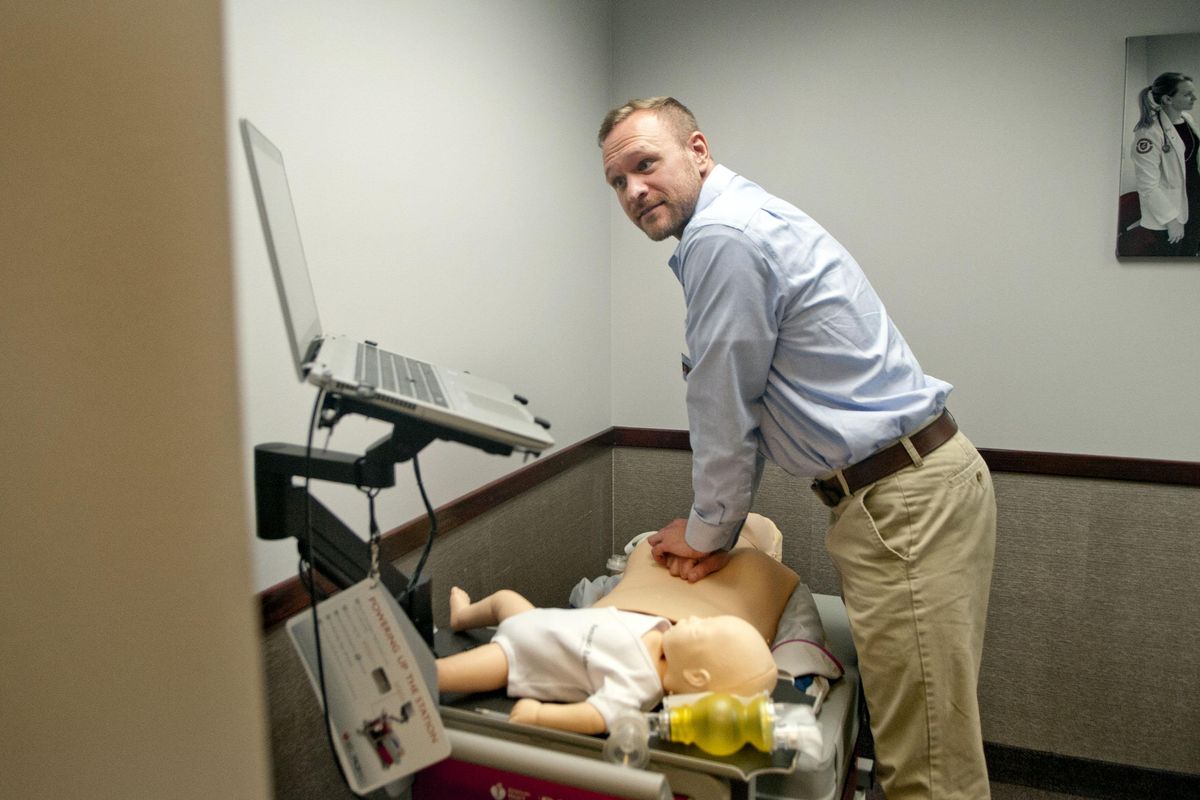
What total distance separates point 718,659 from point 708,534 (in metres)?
0.38

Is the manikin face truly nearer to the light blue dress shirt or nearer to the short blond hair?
the light blue dress shirt

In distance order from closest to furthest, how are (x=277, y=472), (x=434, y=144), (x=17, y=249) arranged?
(x=17, y=249) < (x=277, y=472) < (x=434, y=144)

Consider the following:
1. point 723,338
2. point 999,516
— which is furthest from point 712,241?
point 999,516

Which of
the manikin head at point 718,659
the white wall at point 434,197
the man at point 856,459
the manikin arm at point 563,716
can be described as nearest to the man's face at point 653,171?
the man at point 856,459

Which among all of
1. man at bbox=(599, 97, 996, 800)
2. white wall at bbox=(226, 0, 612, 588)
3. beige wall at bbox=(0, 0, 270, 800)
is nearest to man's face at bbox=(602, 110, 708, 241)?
man at bbox=(599, 97, 996, 800)

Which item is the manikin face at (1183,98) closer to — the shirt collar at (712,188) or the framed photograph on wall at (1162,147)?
the framed photograph on wall at (1162,147)

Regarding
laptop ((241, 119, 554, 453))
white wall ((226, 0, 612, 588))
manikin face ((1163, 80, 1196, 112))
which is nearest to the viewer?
laptop ((241, 119, 554, 453))

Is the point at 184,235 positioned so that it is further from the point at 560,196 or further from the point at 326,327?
the point at 560,196

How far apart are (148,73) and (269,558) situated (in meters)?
1.18

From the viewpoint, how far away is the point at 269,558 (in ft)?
4.18

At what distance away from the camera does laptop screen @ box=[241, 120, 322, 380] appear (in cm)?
80

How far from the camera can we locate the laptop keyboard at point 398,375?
821 millimetres

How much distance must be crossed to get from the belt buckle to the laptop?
2.57 ft

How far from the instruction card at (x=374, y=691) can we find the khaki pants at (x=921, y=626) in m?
0.92
